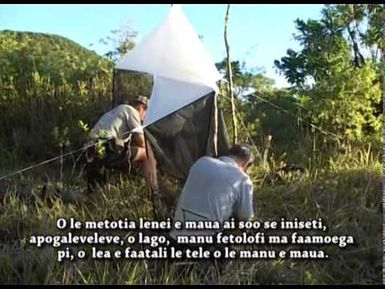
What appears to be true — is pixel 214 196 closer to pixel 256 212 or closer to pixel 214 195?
pixel 214 195

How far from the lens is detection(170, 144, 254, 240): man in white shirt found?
402cm

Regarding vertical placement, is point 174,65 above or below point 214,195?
above

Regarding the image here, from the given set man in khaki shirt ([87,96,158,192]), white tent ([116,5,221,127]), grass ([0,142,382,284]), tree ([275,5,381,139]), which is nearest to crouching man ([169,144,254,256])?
grass ([0,142,382,284])

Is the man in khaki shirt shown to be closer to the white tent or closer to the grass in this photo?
the grass

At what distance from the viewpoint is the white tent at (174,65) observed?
539cm

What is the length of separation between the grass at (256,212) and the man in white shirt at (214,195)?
315mm

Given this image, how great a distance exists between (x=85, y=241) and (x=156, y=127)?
1237 mm

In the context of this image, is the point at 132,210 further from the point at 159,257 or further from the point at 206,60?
the point at 206,60

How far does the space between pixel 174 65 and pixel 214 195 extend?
1.92m

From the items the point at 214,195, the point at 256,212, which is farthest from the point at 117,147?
the point at 214,195

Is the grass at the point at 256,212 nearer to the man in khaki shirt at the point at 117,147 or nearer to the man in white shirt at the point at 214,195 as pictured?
the man in khaki shirt at the point at 117,147

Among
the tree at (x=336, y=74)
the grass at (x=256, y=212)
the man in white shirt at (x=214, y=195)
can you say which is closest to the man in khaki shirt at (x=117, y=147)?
the grass at (x=256, y=212)

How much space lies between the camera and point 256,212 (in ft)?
16.8
